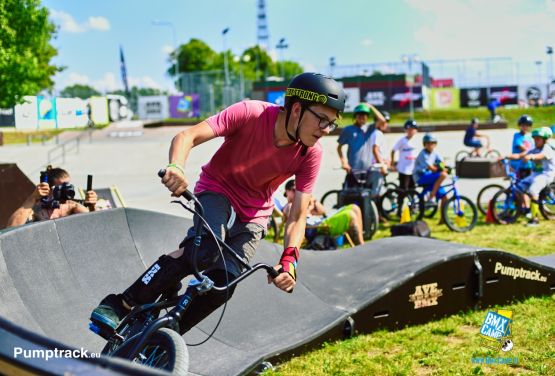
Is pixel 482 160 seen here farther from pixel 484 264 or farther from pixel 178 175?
pixel 178 175

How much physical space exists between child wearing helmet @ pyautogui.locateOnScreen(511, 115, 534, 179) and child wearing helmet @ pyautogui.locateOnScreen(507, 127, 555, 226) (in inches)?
3.8

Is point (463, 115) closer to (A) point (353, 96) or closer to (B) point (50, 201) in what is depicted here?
(A) point (353, 96)

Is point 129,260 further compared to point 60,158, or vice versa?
point 60,158

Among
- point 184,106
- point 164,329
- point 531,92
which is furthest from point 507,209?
point 184,106

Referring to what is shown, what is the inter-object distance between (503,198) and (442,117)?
39.6 meters

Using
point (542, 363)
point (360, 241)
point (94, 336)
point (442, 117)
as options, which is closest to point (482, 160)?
point (360, 241)

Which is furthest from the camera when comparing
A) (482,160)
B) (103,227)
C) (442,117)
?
(442,117)

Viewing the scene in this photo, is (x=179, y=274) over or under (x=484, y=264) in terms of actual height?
over

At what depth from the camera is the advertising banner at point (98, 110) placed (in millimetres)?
40469

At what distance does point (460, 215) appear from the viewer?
10945 millimetres

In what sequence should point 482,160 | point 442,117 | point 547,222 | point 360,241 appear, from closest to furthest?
point 360,241
point 547,222
point 482,160
point 442,117

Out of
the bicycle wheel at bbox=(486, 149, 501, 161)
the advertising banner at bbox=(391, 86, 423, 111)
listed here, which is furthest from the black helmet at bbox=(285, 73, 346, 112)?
the advertising banner at bbox=(391, 86, 423, 111)

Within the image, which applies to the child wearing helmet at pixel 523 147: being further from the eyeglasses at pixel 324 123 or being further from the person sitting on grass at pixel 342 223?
the eyeglasses at pixel 324 123

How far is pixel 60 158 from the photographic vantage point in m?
29.1
